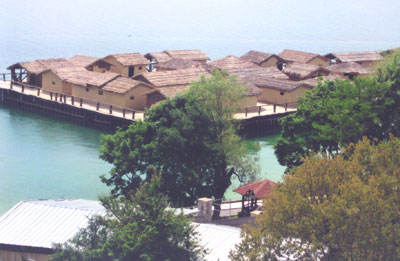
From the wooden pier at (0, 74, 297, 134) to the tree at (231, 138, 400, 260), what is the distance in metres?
35.5

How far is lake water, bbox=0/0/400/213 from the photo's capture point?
4441 centimetres

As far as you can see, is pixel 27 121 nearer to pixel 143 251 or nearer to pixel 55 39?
pixel 143 251

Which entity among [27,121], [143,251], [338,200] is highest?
[338,200]

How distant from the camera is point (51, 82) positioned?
67125 mm

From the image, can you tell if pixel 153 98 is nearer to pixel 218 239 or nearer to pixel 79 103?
pixel 79 103

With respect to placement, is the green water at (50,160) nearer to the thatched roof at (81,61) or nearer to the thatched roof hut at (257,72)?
the thatched roof at (81,61)

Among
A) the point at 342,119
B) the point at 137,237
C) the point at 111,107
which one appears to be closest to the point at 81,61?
the point at 111,107

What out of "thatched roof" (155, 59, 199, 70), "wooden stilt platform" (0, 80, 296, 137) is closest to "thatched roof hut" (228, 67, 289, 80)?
"thatched roof" (155, 59, 199, 70)

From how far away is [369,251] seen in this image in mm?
17594

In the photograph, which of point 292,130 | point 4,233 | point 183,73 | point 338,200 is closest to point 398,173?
point 338,200

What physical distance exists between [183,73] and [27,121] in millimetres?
15166

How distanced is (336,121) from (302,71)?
1546 inches

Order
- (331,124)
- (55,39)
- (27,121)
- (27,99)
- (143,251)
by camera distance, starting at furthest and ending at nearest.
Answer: (55,39), (27,99), (27,121), (331,124), (143,251)

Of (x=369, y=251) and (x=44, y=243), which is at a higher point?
(x=369, y=251)
